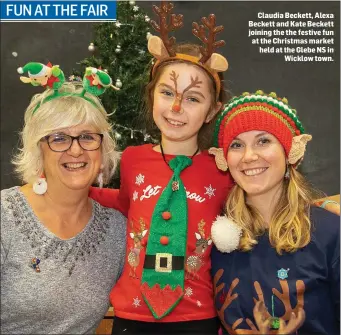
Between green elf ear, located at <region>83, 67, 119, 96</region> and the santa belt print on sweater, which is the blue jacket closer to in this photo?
the santa belt print on sweater

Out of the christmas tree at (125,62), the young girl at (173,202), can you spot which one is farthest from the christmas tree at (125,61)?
the young girl at (173,202)

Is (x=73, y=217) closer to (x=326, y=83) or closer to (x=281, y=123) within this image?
(x=281, y=123)

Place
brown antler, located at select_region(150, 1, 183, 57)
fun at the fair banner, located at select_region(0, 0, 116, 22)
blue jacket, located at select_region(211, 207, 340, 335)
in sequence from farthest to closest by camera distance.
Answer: fun at the fair banner, located at select_region(0, 0, 116, 22), brown antler, located at select_region(150, 1, 183, 57), blue jacket, located at select_region(211, 207, 340, 335)

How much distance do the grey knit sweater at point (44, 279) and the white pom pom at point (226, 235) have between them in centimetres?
50

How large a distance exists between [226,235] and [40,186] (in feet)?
2.61

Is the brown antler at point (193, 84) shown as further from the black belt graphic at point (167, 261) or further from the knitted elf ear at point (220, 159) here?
the black belt graphic at point (167, 261)

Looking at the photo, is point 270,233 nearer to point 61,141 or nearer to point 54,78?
point 61,141

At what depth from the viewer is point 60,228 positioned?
2.06 metres

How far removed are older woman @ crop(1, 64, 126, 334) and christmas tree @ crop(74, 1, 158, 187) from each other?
1.09m

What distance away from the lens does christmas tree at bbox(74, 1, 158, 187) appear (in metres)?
3.31

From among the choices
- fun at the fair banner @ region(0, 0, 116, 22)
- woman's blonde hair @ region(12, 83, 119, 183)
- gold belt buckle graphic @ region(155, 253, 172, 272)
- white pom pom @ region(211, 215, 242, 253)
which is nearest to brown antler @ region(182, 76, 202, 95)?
woman's blonde hair @ region(12, 83, 119, 183)

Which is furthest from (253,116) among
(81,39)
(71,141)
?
(81,39)

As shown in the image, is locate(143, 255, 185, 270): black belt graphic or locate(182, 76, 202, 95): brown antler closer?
locate(143, 255, 185, 270): black belt graphic

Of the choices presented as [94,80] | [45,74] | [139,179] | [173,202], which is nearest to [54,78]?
[45,74]
